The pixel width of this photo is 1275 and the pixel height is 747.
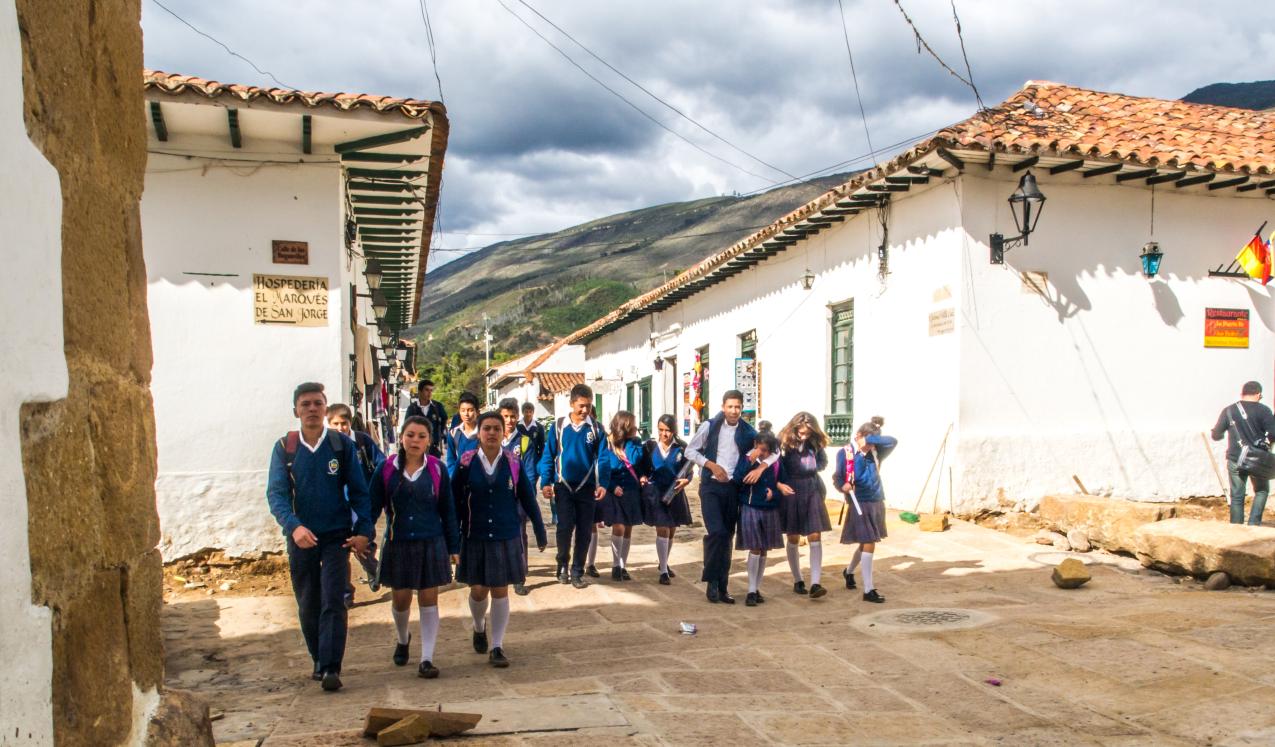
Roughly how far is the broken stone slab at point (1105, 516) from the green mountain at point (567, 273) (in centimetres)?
4836

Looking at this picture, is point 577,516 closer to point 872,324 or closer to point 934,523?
point 934,523

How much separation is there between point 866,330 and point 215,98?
8.40 metres

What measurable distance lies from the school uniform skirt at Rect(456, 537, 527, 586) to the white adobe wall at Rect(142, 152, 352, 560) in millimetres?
3136

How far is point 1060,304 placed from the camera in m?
10.8

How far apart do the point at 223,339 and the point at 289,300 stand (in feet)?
2.04

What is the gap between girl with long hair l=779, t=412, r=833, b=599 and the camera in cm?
814

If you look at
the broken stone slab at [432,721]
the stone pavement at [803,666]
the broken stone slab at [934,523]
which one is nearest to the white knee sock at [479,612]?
the stone pavement at [803,666]

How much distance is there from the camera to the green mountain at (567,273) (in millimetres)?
93375

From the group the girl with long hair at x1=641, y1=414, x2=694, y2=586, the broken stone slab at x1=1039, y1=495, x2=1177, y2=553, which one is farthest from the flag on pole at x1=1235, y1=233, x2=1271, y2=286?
the girl with long hair at x1=641, y1=414, x2=694, y2=586

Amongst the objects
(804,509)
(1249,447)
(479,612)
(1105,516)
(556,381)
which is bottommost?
(479,612)

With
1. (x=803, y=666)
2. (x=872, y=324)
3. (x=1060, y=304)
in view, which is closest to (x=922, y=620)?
(x=803, y=666)

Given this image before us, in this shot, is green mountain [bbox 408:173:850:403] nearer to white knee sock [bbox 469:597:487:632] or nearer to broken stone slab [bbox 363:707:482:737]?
white knee sock [bbox 469:597:487:632]

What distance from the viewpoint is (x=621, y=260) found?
462ft

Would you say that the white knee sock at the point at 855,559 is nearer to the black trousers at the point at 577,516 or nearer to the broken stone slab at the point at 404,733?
the black trousers at the point at 577,516
